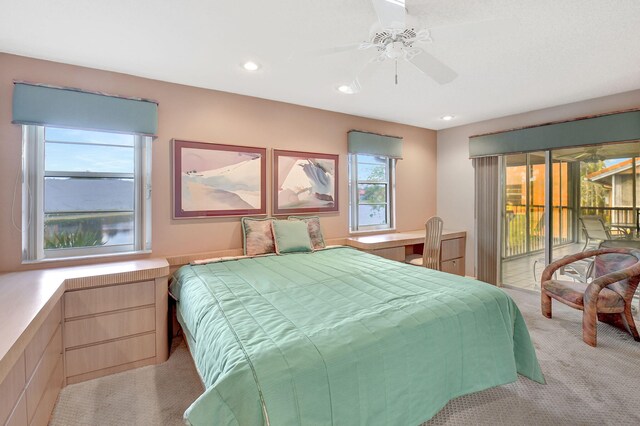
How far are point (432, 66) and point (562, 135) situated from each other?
2699 millimetres

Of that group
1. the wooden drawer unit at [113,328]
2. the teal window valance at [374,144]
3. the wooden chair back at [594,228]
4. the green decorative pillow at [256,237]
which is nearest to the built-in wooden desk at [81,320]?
the wooden drawer unit at [113,328]

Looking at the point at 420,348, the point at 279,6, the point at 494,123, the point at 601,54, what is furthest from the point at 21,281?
the point at 494,123

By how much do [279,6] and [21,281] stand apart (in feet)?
8.24

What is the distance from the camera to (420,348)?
1520mm

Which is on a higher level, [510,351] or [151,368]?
[510,351]

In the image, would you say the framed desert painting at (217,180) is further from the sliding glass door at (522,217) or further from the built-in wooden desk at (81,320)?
the sliding glass door at (522,217)

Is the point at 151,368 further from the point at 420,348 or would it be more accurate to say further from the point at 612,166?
the point at 612,166

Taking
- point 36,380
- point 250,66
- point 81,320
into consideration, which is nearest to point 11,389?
point 36,380

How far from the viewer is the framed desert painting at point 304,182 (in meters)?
3.59

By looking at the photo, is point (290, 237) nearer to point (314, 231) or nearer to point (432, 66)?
point (314, 231)

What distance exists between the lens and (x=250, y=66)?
2625 millimetres

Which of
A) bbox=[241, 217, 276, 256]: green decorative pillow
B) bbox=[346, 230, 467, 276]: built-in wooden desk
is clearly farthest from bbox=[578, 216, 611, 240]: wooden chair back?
bbox=[241, 217, 276, 256]: green decorative pillow

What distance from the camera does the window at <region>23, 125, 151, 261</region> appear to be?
8.20 ft

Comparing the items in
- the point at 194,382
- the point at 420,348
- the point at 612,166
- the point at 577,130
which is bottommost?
the point at 194,382
